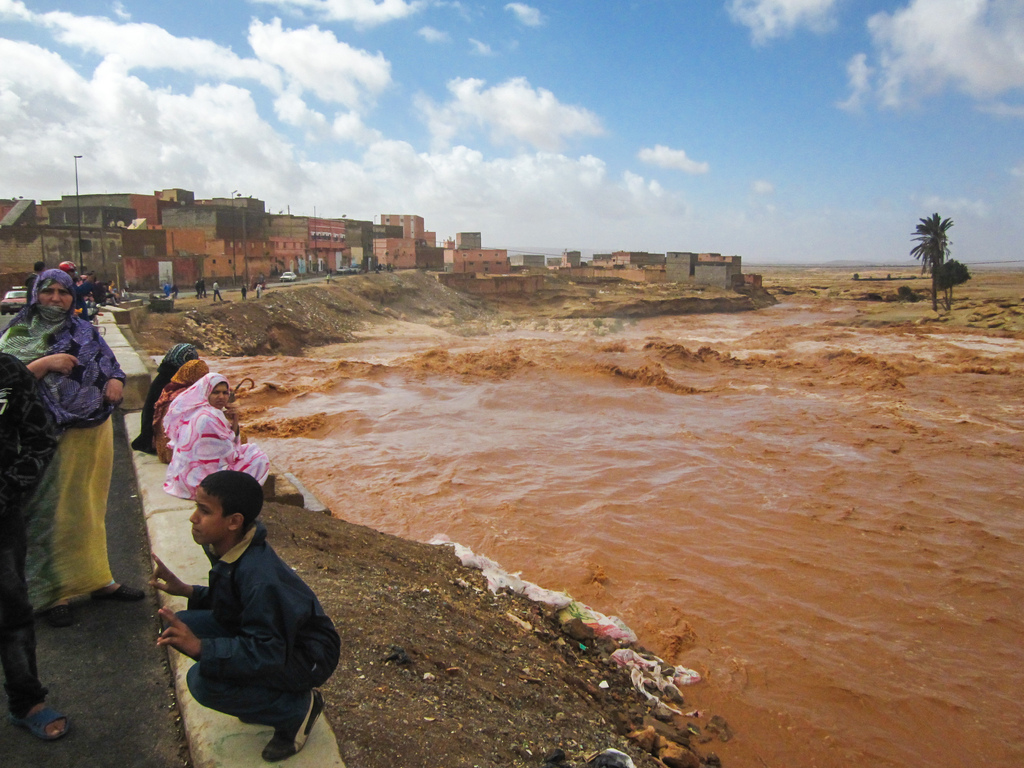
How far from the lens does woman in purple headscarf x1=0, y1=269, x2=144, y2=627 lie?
330 cm

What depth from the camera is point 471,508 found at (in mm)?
10352

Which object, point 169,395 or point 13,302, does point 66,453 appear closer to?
point 169,395

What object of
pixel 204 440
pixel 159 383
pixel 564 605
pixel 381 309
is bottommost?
Result: pixel 564 605

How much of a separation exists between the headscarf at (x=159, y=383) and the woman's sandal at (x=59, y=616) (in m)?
2.09

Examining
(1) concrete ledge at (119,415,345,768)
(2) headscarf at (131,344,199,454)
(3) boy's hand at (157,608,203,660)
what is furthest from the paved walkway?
(2) headscarf at (131,344,199,454)

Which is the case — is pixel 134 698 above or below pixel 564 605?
above

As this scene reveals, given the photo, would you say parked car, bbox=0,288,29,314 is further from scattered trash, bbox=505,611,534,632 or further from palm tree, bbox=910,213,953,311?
palm tree, bbox=910,213,953,311

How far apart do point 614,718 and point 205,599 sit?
2.82 metres

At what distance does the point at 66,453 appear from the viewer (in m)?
3.35

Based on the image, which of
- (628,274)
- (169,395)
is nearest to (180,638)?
(169,395)

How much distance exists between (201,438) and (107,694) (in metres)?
1.45

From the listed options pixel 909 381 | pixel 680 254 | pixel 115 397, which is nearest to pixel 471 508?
pixel 115 397

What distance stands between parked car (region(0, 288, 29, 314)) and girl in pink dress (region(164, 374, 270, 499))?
1715 cm

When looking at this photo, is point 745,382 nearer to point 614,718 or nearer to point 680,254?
point 614,718
